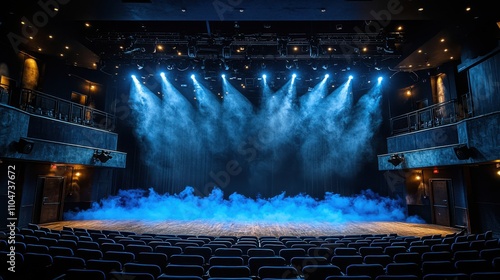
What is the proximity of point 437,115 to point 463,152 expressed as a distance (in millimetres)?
4013

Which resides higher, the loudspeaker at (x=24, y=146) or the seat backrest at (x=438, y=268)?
the loudspeaker at (x=24, y=146)

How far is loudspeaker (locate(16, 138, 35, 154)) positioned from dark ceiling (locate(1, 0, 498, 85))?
16.0ft

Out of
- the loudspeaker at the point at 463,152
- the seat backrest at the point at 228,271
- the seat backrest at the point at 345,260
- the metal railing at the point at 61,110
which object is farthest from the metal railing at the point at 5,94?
the loudspeaker at the point at 463,152

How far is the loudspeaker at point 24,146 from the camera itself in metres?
10.7

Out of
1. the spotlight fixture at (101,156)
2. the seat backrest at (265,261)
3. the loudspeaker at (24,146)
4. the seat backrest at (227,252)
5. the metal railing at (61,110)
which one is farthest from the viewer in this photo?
the spotlight fixture at (101,156)

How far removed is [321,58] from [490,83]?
721 cm

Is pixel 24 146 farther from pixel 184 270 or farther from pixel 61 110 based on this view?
pixel 184 270

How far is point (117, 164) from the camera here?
1708 centimetres

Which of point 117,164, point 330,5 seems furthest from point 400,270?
point 117,164

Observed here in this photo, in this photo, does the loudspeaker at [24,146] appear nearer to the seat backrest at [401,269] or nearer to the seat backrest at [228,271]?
the seat backrest at [228,271]

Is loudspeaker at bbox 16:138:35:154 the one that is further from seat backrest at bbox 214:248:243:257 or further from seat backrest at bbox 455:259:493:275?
seat backrest at bbox 455:259:493:275

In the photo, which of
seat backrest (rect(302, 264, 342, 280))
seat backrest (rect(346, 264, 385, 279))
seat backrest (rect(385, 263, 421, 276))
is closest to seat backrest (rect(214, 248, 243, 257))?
seat backrest (rect(302, 264, 342, 280))

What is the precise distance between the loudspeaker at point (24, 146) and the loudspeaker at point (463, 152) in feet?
58.6

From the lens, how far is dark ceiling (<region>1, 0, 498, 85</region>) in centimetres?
976
